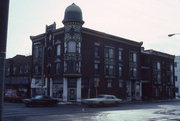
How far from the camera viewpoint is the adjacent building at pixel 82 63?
41.0 m

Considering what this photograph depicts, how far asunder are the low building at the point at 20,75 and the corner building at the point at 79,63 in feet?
9.07

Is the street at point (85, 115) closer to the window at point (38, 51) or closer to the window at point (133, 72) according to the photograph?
the window at point (38, 51)

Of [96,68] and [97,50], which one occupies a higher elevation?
[97,50]

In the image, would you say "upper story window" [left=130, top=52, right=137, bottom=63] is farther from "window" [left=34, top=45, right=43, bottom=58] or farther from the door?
"window" [left=34, top=45, right=43, bottom=58]

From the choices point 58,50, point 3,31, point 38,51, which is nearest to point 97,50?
point 58,50

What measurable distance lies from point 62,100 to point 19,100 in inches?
277

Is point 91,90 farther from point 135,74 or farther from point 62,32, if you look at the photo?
point 135,74

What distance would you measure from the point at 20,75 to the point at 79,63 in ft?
60.0

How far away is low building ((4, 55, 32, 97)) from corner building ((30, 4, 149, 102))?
2765 millimetres

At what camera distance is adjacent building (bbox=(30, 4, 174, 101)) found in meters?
41.0

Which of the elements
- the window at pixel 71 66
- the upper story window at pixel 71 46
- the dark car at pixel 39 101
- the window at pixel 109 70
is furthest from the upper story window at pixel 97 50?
the dark car at pixel 39 101

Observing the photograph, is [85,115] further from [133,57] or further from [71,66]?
[133,57]

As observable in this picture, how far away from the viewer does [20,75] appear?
53344 mm

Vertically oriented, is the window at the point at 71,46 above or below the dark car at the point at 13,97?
above
